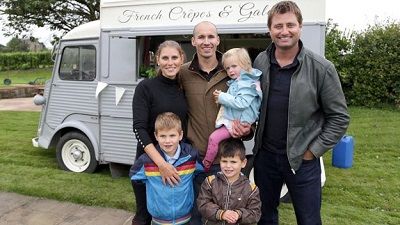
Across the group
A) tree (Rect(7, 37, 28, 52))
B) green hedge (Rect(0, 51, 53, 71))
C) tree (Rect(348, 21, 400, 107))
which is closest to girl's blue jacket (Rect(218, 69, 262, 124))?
tree (Rect(348, 21, 400, 107))

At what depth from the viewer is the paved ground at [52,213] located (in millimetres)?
4406

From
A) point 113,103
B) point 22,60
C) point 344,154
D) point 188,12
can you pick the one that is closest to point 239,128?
point 188,12

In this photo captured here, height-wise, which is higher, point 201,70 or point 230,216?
point 201,70

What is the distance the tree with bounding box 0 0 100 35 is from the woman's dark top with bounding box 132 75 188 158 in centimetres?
1688

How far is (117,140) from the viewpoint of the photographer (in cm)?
562

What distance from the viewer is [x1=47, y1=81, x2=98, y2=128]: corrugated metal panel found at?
5.86 meters

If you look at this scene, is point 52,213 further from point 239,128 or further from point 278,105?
point 278,105

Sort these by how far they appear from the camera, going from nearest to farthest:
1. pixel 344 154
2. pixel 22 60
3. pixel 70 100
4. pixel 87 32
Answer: pixel 87 32
pixel 70 100
pixel 344 154
pixel 22 60

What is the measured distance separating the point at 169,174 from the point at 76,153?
12.3ft

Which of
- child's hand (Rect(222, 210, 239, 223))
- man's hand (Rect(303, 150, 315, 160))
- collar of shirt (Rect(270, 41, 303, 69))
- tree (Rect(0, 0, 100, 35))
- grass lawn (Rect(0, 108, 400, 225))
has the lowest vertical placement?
grass lawn (Rect(0, 108, 400, 225))

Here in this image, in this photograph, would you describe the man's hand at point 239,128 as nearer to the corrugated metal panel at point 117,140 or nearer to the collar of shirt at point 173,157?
the collar of shirt at point 173,157

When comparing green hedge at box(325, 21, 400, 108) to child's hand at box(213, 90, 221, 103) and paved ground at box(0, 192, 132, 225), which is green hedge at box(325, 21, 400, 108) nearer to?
paved ground at box(0, 192, 132, 225)

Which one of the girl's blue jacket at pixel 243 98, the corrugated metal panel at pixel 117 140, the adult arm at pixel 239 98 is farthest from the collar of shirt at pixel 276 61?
the corrugated metal panel at pixel 117 140

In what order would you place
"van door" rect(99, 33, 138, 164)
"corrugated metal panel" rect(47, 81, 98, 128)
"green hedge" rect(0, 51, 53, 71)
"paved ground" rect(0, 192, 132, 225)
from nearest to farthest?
1. "paved ground" rect(0, 192, 132, 225)
2. "van door" rect(99, 33, 138, 164)
3. "corrugated metal panel" rect(47, 81, 98, 128)
4. "green hedge" rect(0, 51, 53, 71)
